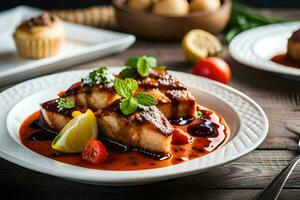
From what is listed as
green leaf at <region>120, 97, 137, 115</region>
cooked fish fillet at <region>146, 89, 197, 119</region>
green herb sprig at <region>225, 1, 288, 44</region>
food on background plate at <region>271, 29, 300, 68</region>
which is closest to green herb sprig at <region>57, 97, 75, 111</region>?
green leaf at <region>120, 97, 137, 115</region>

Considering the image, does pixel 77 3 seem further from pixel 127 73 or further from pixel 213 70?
pixel 127 73

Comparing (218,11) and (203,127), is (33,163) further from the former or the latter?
(218,11)

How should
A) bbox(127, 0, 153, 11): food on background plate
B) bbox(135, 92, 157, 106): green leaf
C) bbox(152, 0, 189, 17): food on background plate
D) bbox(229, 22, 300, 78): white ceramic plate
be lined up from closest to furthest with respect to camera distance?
bbox(135, 92, 157, 106): green leaf → bbox(229, 22, 300, 78): white ceramic plate → bbox(152, 0, 189, 17): food on background plate → bbox(127, 0, 153, 11): food on background plate

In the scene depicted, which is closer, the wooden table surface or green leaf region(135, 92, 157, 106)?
the wooden table surface

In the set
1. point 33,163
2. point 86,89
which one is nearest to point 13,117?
point 86,89

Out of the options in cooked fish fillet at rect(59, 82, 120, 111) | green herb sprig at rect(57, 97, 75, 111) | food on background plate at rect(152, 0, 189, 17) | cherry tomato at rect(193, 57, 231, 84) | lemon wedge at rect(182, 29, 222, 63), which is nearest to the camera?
green herb sprig at rect(57, 97, 75, 111)

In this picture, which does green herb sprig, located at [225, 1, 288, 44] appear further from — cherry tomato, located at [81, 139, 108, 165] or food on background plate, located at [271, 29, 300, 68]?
cherry tomato, located at [81, 139, 108, 165]
